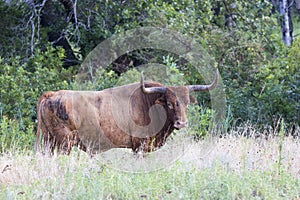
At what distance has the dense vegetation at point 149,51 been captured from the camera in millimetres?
13374

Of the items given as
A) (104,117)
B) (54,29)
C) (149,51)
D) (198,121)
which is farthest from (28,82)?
(104,117)

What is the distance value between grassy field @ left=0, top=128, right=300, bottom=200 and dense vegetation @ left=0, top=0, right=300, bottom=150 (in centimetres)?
384

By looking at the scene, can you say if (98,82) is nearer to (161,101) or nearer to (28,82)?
(28,82)

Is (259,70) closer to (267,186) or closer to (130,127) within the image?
(130,127)

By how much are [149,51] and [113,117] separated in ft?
18.5

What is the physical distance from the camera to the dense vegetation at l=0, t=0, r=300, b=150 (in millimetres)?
13374

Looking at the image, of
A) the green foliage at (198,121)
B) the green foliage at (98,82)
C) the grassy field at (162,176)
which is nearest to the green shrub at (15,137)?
the green foliage at (98,82)

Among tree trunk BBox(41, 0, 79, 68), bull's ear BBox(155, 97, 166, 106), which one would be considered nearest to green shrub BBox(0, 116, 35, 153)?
bull's ear BBox(155, 97, 166, 106)

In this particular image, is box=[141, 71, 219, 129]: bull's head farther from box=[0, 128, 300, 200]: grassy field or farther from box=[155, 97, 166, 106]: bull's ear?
box=[0, 128, 300, 200]: grassy field

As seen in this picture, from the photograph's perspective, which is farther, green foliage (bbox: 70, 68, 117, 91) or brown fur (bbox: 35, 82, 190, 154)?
green foliage (bbox: 70, 68, 117, 91)

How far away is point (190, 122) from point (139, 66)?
337cm

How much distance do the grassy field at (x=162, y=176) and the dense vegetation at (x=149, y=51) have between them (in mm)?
3839

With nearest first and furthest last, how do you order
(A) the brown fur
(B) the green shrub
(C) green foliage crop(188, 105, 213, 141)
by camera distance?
(A) the brown fur
(B) the green shrub
(C) green foliage crop(188, 105, 213, 141)

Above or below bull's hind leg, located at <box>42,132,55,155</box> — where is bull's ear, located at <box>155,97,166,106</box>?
above
